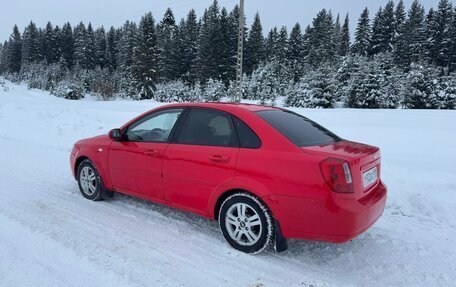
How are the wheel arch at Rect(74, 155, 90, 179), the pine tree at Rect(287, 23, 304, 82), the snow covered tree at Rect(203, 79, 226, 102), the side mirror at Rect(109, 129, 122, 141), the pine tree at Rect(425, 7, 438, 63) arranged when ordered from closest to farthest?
the side mirror at Rect(109, 129, 122, 141)
the wheel arch at Rect(74, 155, 90, 179)
the snow covered tree at Rect(203, 79, 226, 102)
the pine tree at Rect(425, 7, 438, 63)
the pine tree at Rect(287, 23, 304, 82)

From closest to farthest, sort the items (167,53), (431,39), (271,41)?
(431,39) → (167,53) → (271,41)

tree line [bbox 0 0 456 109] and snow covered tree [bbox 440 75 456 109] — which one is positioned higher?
tree line [bbox 0 0 456 109]

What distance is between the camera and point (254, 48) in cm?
6025

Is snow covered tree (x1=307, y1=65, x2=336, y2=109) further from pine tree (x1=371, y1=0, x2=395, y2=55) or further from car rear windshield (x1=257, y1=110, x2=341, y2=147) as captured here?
pine tree (x1=371, y1=0, x2=395, y2=55)

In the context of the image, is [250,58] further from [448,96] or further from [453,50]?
[448,96]

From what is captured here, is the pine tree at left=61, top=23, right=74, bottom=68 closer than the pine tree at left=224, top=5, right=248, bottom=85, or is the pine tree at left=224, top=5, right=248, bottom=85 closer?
the pine tree at left=224, top=5, right=248, bottom=85

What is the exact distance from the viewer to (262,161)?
3.54 metres

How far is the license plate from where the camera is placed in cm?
356

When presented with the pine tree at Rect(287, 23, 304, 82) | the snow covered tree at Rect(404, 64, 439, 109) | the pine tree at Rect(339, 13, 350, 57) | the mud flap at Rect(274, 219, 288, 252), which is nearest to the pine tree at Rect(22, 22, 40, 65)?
the pine tree at Rect(287, 23, 304, 82)

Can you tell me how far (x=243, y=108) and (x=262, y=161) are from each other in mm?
831

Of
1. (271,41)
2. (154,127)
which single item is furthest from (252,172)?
(271,41)

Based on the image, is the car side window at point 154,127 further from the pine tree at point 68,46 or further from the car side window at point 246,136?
the pine tree at point 68,46

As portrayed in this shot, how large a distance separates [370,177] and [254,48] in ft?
194

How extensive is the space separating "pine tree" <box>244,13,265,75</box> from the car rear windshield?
56.2 meters
